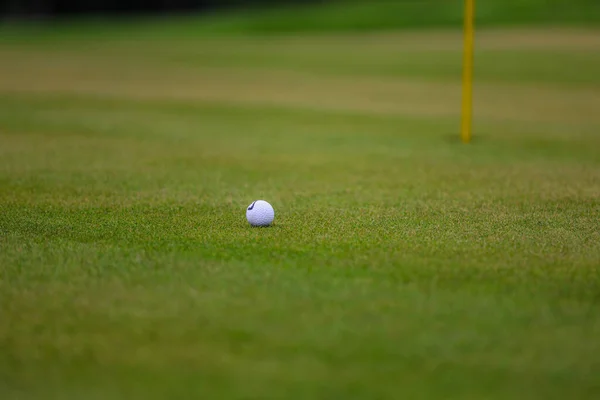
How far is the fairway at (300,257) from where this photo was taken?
357 cm

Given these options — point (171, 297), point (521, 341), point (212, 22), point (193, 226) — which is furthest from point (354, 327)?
point (212, 22)

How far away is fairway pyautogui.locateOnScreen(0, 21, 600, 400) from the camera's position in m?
3.57

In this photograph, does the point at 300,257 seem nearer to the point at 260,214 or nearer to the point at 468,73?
the point at 260,214

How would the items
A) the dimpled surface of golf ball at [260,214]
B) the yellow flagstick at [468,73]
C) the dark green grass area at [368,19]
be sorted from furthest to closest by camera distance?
the dark green grass area at [368,19]
the yellow flagstick at [468,73]
the dimpled surface of golf ball at [260,214]

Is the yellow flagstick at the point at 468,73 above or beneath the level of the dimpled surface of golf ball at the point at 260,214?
above

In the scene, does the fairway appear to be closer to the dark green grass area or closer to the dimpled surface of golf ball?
the dimpled surface of golf ball

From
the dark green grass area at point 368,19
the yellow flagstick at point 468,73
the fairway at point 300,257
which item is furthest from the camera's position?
the dark green grass area at point 368,19

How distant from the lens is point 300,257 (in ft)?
17.8

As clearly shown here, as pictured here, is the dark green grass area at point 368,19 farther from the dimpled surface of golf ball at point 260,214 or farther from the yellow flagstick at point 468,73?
the dimpled surface of golf ball at point 260,214

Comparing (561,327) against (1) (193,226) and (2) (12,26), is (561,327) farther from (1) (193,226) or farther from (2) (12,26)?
(2) (12,26)

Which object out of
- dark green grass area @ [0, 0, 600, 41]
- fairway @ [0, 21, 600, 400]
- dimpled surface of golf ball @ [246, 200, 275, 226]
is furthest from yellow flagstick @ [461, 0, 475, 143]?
dark green grass area @ [0, 0, 600, 41]

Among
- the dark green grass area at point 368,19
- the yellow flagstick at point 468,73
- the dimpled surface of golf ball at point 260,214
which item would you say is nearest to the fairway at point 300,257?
the dimpled surface of golf ball at point 260,214

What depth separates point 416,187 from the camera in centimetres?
869

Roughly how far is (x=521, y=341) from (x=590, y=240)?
244 cm
